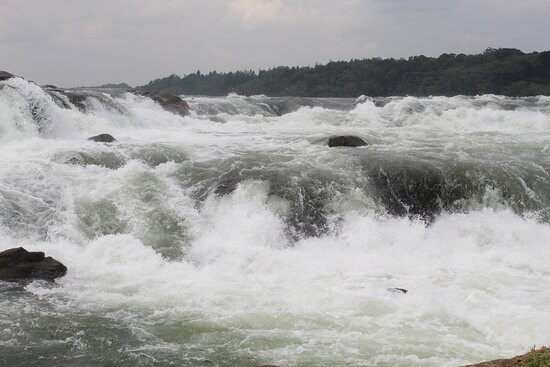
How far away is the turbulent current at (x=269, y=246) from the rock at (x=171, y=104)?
6495mm

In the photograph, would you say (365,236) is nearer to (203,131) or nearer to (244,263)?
(244,263)

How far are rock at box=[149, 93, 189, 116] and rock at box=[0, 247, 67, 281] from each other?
16465 millimetres

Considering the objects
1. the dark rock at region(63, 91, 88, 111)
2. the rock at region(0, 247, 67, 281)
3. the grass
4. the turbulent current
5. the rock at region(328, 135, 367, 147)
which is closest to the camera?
the grass

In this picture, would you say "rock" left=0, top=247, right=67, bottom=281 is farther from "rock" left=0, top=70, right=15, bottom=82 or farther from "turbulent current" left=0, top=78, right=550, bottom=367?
"rock" left=0, top=70, right=15, bottom=82

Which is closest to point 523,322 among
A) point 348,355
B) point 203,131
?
point 348,355

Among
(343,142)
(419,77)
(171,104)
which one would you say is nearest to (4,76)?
(171,104)

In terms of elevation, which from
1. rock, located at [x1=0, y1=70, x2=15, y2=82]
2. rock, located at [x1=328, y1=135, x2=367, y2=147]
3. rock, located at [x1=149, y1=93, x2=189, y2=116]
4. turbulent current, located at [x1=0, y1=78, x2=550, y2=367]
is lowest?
turbulent current, located at [x1=0, y1=78, x2=550, y2=367]

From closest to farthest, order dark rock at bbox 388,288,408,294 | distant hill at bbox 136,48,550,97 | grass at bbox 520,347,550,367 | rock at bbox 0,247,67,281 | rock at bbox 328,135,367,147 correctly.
→ grass at bbox 520,347,550,367 → dark rock at bbox 388,288,408,294 → rock at bbox 0,247,67,281 → rock at bbox 328,135,367,147 → distant hill at bbox 136,48,550,97

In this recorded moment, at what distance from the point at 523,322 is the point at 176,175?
7913mm

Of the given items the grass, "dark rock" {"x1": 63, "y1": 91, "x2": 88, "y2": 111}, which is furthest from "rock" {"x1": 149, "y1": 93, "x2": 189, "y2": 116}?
the grass

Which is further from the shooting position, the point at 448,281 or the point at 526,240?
the point at 526,240

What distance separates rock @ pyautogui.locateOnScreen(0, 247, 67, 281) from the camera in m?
8.68

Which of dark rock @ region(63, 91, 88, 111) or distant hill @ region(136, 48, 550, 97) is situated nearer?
dark rock @ region(63, 91, 88, 111)

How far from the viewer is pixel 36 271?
28.8ft
